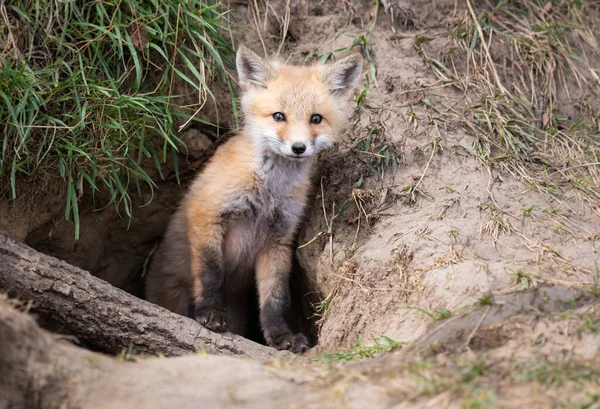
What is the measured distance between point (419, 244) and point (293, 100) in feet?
4.31

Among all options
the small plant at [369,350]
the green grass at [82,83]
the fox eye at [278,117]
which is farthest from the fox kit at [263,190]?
the small plant at [369,350]

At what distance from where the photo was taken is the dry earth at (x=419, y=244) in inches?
95.1

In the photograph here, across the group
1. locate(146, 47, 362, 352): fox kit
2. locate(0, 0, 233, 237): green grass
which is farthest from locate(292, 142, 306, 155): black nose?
locate(0, 0, 233, 237): green grass

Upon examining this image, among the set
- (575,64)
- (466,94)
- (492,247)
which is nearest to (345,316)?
(492,247)

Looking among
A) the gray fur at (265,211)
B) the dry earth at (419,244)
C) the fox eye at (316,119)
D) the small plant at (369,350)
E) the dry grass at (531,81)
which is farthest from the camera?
the dry grass at (531,81)

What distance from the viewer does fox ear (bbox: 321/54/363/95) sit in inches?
175

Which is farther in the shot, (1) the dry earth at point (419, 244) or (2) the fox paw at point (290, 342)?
(2) the fox paw at point (290, 342)

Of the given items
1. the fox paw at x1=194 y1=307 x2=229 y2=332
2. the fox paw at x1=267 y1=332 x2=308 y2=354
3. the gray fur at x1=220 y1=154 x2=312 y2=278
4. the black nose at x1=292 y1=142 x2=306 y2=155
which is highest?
the black nose at x1=292 y1=142 x2=306 y2=155

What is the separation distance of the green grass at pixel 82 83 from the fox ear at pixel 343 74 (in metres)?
0.79

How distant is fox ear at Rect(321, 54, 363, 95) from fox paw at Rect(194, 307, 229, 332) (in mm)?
1736

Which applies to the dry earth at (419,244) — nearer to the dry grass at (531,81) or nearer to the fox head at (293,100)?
the dry grass at (531,81)

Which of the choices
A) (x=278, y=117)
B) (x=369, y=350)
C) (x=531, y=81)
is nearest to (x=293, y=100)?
(x=278, y=117)

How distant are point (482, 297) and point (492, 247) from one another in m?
0.79

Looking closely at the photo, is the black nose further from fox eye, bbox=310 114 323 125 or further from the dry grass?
the dry grass
